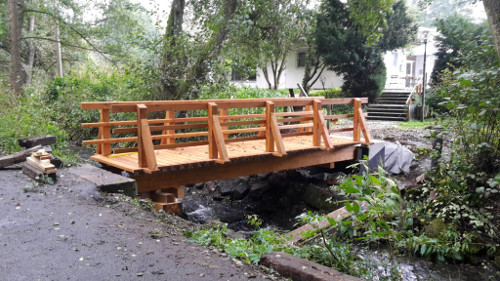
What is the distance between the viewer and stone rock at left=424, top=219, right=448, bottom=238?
6.58 meters

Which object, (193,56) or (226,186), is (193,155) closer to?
(226,186)

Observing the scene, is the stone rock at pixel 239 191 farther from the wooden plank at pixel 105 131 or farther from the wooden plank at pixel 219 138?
the wooden plank at pixel 105 131

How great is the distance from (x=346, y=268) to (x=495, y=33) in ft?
9.99

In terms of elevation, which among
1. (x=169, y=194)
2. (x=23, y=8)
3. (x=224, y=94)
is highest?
(x=23, y=8)

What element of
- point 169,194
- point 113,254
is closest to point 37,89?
point 169,194

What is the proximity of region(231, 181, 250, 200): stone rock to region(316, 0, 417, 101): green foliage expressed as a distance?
12.4 metres

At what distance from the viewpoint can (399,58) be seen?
97.5 ft

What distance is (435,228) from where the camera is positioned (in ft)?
21.9

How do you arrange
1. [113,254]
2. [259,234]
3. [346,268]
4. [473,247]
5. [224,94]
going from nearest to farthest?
1. [113,254]
2. [346,268]
3. [259,234]
4. [473,247]
5. [224,94]

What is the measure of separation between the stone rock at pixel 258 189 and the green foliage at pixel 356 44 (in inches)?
482

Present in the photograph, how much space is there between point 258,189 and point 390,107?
13609mm

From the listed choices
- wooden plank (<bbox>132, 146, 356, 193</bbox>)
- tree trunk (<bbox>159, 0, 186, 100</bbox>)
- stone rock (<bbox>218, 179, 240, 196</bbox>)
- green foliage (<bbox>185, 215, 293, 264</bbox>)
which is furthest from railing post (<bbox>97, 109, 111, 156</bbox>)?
tree trunk (<bbox>159, 0, 186, 100</bbox>)

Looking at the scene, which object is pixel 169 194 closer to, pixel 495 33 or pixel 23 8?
pixel 495 33

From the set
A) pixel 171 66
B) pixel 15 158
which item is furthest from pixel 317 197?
pixel 15 158
